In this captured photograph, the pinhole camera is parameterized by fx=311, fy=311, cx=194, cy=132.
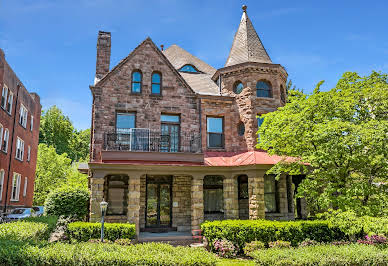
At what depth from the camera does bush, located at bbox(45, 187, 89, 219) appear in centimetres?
1593

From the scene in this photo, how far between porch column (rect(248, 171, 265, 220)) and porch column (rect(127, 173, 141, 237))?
19.4 feet

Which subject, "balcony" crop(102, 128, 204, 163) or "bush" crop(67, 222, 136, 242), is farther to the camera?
"balcony" crop(102, 128, 204, 163)

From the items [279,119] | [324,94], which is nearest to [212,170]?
[279,119]

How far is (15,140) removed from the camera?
82.7ft

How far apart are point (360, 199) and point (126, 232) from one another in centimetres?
1003

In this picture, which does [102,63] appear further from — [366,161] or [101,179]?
[366,161]

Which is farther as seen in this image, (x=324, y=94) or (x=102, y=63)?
(x=102, y=63)

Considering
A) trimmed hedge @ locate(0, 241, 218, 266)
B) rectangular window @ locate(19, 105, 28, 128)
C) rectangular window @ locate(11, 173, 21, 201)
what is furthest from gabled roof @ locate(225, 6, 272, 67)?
rectangular window @ locate(11, 173, 21, 201)

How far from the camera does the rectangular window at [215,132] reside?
19.5m

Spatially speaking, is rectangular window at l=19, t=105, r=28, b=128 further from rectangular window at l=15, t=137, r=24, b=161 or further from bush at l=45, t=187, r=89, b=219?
bush at l=45, t=187, r=89, b=219

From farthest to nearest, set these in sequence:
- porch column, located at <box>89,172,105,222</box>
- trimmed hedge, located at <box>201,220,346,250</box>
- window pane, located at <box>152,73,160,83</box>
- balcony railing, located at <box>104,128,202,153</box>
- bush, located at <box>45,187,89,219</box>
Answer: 1. window pane, located at <box>152,73,160,83</box>
2. balcony railing, located at <box>104,128,202,153</box>
3. bush, located at <box>45,187,89,219</box>
4. porch column, located at <box>89,172,105,222</box>
5. trimmed hedge, located at <box>201,220,346,250</box>

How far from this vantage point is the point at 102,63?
63.2 feet

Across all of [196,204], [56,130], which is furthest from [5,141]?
[56,130]

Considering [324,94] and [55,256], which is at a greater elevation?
[324,94]
